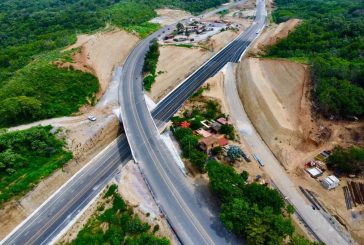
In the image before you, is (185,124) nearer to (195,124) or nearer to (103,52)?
(195,124)

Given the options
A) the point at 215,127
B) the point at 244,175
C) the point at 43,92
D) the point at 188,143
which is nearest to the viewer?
the point at 244,175

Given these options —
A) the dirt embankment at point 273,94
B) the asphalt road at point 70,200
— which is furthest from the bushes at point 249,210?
the dirt embankment at point 273,94

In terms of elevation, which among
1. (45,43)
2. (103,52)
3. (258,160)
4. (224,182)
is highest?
(45,43)

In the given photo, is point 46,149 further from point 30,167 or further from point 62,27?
point 62,27

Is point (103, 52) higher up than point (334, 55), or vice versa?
point (334, 55)

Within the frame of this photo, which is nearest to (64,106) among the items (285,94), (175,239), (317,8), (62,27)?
(175,239)

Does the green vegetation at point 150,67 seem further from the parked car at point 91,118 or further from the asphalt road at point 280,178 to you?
the asphalt road at point 280,178

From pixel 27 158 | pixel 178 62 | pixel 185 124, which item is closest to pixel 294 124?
pixel 185 124
